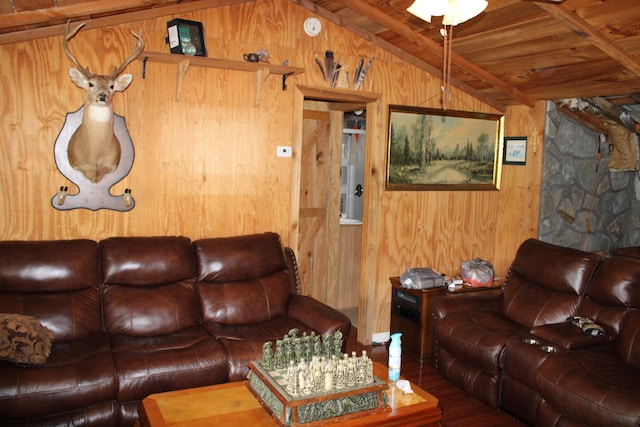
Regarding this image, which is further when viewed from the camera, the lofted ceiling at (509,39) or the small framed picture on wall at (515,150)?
the small framed picture on wall at (515,150)

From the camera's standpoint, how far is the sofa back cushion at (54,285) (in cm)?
312

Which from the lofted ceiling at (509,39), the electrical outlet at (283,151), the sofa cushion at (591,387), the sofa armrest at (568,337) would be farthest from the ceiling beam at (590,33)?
the electrical outlet at (283,151)

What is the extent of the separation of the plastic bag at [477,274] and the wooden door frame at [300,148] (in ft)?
2.67

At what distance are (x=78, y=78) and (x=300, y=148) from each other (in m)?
1.63

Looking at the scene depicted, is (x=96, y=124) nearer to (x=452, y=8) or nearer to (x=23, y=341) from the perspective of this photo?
(x=23, y=341)

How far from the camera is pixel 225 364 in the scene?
3127mm

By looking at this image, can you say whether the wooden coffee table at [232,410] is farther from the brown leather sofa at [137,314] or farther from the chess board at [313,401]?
the brown leather sofa at [137,314]

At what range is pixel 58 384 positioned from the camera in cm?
270

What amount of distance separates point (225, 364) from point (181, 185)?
136cm

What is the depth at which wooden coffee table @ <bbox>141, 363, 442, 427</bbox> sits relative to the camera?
235 cm

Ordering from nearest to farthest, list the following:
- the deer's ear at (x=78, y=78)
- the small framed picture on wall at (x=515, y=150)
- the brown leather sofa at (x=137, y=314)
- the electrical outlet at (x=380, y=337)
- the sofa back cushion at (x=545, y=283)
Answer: the brown leather sofa at (x=137, y=314), the deer's ear at (x=78, y=78), the sofa back cushion at (x=545, y=283), the electrical outlet at (x=380, y=337), the small framed picture on wall at (x=515, y=150)

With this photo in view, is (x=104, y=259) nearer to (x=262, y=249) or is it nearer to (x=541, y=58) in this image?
(x=262, y=249)

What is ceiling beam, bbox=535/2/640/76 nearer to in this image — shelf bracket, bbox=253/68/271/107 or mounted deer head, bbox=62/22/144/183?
shelf bracket, bbox=253/68/271/107

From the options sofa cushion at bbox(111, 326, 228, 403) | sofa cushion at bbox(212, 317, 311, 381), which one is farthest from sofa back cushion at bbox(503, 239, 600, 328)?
sofa cushion at bbox(111, 326, 228, 403)
